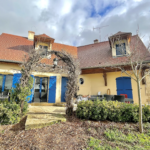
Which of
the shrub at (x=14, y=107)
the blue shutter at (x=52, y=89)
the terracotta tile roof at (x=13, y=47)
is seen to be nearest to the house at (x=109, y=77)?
the blue shutter at (x=52, y=89)

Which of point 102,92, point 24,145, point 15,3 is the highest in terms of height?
point 15,3

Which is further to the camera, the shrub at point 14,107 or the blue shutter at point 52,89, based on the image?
the blue shutter at point 52,89

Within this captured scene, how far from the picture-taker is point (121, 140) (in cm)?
236

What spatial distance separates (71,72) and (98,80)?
4.18 meters

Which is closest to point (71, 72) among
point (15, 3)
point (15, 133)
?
point (15, 133)

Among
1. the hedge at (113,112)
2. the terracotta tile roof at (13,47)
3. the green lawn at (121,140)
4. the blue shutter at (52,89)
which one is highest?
the terracotta tile roof at (13,47)

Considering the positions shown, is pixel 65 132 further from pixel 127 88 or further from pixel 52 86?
pixel 127 88

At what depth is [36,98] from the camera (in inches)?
273

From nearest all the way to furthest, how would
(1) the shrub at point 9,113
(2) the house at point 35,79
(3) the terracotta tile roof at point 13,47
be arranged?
1. (1) the shrub at point 9,113
2. (2) the house at point 35,79
3. (3) the terracotta tile roof at point 13,47

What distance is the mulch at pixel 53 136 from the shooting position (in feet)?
6.81

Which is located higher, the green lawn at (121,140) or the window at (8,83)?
the window at (8,83)

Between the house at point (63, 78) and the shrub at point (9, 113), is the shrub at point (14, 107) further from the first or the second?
the house at point (63, 78)

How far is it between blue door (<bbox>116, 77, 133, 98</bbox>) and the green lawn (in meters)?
4.25

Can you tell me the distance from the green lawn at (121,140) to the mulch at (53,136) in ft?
0.43
